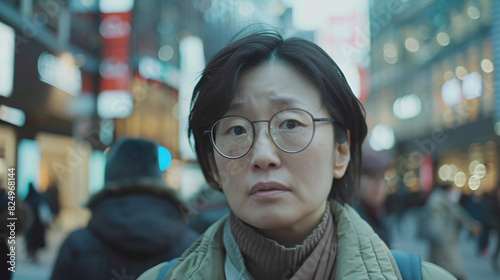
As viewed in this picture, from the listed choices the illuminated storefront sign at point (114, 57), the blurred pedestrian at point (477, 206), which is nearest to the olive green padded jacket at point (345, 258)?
the blurred pedestrian at point (477, 206)

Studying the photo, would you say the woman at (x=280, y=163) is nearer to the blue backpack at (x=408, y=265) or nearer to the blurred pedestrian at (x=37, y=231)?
the blue backpack at (x=408, y=265)

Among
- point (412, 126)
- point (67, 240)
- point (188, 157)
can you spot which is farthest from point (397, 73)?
point (67, 240)

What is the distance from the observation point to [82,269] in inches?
99.5

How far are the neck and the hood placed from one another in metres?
1.05

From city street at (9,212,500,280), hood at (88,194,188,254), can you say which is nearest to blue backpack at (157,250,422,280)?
hood at (88,194,188,254)

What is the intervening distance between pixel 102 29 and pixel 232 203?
19048 mm

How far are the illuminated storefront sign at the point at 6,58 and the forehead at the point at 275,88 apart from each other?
2967 millimetres

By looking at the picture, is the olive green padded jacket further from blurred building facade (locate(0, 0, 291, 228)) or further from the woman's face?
blurred building facade (locate(0, 0, 291, 228))

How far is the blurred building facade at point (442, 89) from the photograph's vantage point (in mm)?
17000

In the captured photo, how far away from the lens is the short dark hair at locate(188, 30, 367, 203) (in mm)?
1615

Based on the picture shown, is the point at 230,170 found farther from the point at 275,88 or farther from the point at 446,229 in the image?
the point at 446,229

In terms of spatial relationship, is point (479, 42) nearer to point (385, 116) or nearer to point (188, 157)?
point (385, 116)

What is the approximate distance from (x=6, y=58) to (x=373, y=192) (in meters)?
3.54

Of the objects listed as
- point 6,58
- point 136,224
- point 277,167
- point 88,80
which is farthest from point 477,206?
point 277,167
